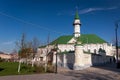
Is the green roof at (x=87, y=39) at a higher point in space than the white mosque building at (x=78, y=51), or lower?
higher

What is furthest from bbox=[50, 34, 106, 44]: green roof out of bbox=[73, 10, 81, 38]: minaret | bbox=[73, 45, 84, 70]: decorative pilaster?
bbox=[73, 45, 84, 70]: decorative pilaster

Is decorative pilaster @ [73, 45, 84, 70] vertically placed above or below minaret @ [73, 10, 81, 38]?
below

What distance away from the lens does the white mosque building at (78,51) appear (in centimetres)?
3741

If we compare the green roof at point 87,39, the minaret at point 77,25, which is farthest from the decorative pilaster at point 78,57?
the green roof at point 87,39

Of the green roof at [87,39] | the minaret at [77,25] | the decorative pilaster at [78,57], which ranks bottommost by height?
the decorative pilaster at [78,57]

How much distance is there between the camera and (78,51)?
37.1 meters

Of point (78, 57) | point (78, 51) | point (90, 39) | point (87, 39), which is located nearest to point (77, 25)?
point (87, 39)

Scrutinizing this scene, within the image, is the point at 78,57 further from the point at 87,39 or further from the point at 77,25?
the point at 87,39

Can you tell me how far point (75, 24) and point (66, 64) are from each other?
76.6 ft

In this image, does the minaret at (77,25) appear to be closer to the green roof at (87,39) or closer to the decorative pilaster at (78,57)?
the green roof at (87,39)

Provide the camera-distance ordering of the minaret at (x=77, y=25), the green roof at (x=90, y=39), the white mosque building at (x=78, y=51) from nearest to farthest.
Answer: the white mosque building at (x=78, y=51) → the minaret at (x=77, y=25) → the green roof at (x=90, y=39)

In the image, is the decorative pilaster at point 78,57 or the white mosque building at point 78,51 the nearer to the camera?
the decorative pilaster at point 78,57

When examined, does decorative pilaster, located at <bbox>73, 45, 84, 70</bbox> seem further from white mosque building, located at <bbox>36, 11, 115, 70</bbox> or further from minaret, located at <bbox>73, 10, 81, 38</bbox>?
minaret, located at <bbox>73, 10, 81, 38</bbox>

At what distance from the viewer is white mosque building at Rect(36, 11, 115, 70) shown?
37.4 metres
